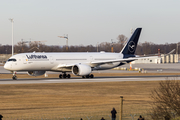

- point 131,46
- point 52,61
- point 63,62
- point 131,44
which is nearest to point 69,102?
point 52,61

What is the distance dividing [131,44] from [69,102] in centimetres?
3980

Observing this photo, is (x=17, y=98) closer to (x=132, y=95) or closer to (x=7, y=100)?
(x=7, y=100)

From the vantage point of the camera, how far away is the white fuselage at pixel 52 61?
5619 cm

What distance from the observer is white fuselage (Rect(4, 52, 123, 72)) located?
56188 millimetres

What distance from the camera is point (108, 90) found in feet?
137

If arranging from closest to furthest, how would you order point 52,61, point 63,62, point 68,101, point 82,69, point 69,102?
point 69,102 < point 68,101 < point 82,69 < point 52,61 < point 63,62

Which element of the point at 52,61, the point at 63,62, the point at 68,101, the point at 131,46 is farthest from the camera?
the point at 131,46

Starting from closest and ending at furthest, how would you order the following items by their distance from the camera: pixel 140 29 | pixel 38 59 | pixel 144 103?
pixel 144 103
pixel 38 59
pixel 140 29

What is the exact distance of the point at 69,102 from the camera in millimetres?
31906

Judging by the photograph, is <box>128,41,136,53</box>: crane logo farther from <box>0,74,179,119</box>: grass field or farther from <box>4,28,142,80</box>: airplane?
<box>0,74,179,119</box>: grass field

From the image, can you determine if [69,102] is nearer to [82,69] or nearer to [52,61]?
[82,69]

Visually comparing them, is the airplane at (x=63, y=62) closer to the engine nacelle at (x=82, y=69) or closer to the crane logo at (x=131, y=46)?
the engine nacelle at (x=82, y=69)

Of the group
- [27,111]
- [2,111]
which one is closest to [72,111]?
[27,111]

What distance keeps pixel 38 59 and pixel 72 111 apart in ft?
105
